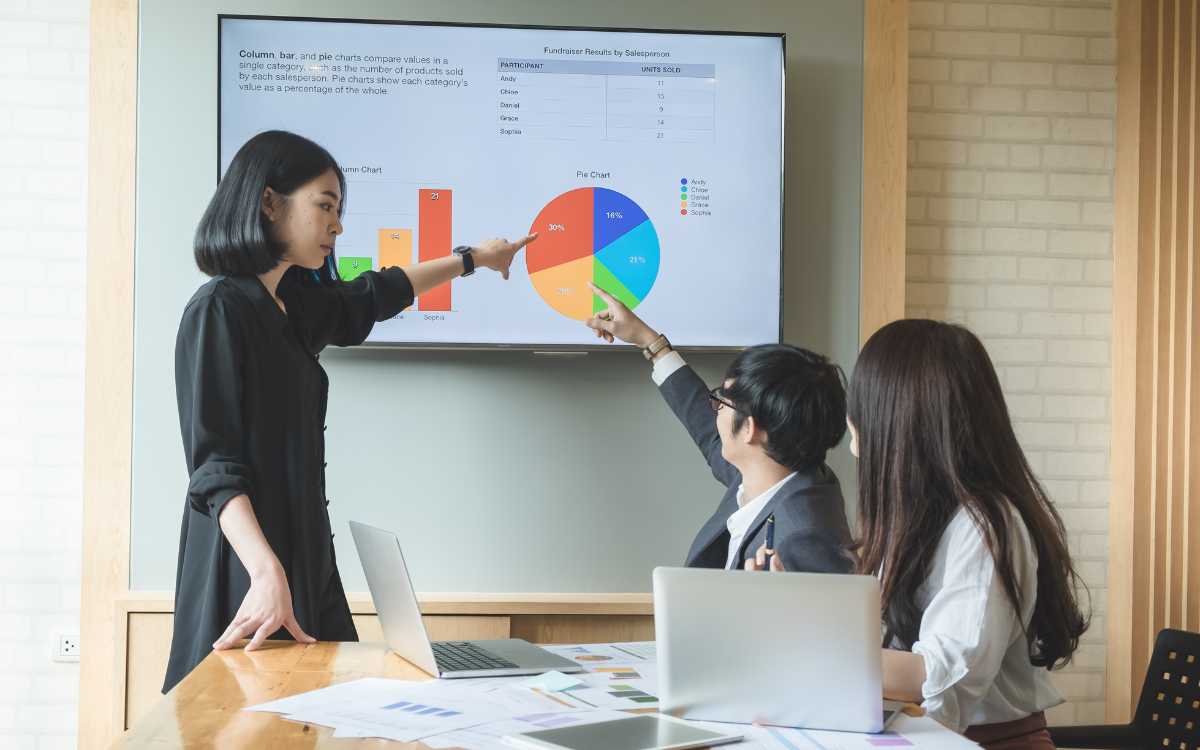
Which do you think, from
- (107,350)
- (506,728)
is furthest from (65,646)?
(506,728)

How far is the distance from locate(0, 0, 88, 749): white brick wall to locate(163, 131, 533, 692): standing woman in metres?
1.23

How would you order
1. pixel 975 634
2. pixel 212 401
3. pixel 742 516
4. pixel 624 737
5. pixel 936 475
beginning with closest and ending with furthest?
pixel 624 737 → pixel 975 634 → pixel 936 475 → pixel 212 401 → pixel 742 516

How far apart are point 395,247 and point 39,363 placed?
112 cm

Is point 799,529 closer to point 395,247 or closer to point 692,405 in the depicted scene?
point 692,405

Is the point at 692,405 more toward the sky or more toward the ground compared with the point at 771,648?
more toward the sky

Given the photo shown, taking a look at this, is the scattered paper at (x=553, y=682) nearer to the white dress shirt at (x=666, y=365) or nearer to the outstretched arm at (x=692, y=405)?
the outstretched arm at (x=692, y=405)

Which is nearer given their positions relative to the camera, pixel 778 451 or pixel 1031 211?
pixel 778 451

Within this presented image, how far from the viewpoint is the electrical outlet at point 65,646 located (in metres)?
3.18

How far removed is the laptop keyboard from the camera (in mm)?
1666

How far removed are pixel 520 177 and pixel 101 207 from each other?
1.06 metres

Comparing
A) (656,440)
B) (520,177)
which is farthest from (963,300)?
(520,177)

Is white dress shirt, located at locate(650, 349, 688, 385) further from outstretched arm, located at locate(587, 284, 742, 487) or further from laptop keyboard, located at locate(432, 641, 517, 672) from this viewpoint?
laptop keyboard, located at locate(432, 641, 517, 672)

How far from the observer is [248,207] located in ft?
6.96

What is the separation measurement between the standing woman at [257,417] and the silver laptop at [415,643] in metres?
0.17
